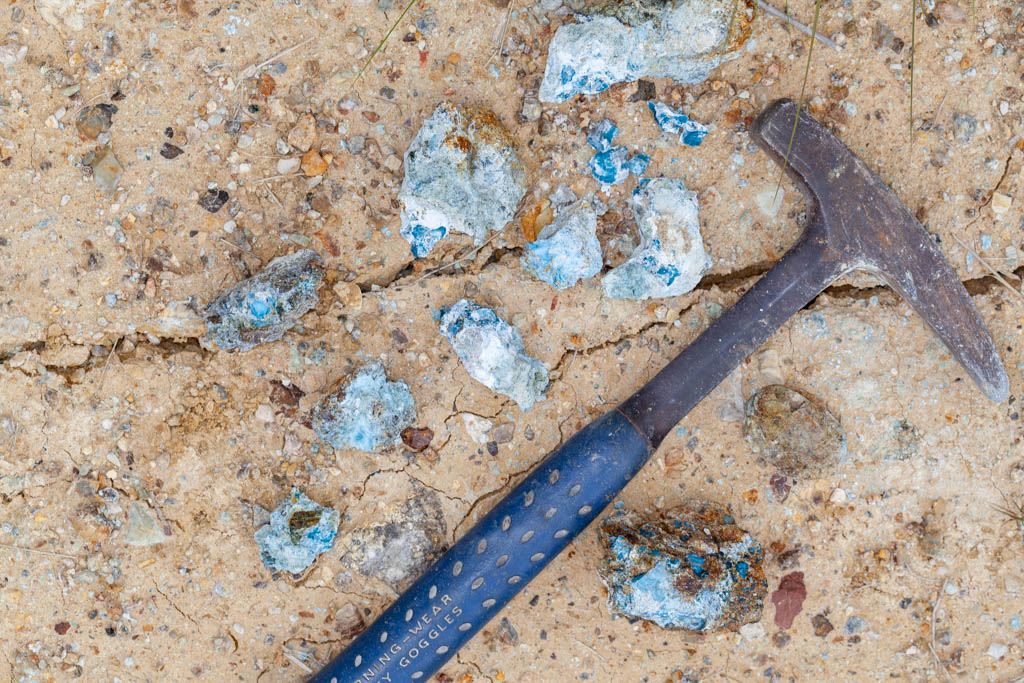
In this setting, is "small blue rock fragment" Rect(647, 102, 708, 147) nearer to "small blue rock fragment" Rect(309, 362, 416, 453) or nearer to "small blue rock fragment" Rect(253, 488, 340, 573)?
"small blue rock fragment" Rect(309, 362, 416, 453)

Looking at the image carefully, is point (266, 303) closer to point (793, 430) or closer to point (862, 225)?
point (793, 430)

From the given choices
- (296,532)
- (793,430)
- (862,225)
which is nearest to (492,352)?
(296,532)

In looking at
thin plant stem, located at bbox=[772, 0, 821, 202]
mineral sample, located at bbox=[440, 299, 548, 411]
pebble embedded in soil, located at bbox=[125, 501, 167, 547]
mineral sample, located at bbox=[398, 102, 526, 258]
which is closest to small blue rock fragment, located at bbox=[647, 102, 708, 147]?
thin plant stem, located at bbox=[772, 0, 821, 202]

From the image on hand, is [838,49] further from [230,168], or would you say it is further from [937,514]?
[230,168]

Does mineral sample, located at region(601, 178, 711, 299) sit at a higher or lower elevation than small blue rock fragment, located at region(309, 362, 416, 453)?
higher

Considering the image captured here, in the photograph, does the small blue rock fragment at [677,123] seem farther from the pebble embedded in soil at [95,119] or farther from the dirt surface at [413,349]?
the pebble embedded in soil at [95,119]

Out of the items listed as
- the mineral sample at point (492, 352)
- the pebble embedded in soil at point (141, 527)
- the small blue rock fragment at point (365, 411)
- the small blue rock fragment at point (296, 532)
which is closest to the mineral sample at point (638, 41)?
the mineral sample at point (492, 352)

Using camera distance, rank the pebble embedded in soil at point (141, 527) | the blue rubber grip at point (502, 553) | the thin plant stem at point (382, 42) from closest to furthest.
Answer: the blue rubber grip at point (502, 553), the thin plant stem at point (382, 42), the pebble embedded in soil at point (141, 527)
